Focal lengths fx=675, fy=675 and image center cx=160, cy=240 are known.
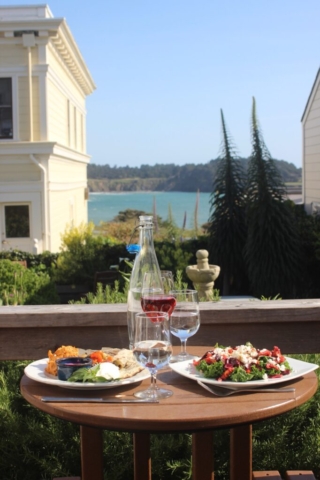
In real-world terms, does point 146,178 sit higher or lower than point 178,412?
higher

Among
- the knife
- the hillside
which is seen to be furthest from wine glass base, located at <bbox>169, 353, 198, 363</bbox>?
the hillside

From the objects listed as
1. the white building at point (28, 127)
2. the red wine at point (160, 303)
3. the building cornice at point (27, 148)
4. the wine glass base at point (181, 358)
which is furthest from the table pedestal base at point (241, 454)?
the building cornice at point (27, 148)

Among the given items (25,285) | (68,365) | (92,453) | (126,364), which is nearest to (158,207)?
(25,285)

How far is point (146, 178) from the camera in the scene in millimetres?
126062

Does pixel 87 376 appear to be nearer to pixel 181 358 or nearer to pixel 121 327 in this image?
pixel 181 358

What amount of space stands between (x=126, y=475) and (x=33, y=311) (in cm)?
106

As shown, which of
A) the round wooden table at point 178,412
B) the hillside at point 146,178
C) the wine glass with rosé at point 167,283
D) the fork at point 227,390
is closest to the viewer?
the round wooden table at point 178,412

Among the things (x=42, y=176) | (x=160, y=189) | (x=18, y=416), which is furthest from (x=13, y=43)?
(x=160, y=189)

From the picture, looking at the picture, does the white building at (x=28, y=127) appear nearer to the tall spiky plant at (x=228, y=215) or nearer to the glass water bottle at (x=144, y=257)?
the tall spiky plant at (x=228, y=215)

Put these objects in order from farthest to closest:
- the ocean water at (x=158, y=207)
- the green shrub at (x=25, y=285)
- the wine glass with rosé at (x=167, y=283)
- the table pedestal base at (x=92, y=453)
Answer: the ocean water at (x=158, y=207) < the green shrub at (x=25, y=285) < the wine glass with rosé at (x=167, y=283) < the table pedestal base at (x=92, y=453)

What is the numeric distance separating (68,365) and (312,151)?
16.9 metres

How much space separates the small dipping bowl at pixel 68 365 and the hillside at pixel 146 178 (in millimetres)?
105169

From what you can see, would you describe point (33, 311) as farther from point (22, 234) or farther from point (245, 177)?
point (22, 234)

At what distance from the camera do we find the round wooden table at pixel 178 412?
213cm
